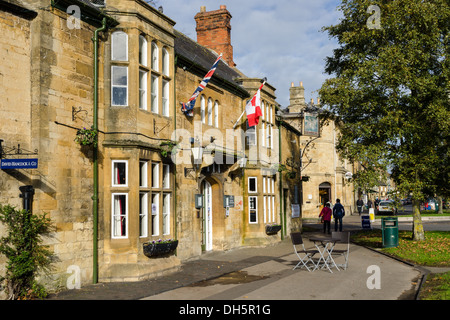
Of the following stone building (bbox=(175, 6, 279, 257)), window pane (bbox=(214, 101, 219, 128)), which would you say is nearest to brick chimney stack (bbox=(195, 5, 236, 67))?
stone building (bbox=(175, 6, 279, 257))

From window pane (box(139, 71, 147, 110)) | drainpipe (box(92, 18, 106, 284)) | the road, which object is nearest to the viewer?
the road

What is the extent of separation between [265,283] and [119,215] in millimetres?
4002

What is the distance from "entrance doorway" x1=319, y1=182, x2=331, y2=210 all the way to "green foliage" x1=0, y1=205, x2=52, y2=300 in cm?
4082

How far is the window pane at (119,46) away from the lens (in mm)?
12289

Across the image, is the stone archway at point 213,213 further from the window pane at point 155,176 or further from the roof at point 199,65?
the window pane at point 155,176

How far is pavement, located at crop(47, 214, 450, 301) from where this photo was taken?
978cm

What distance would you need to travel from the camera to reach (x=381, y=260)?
50.6 feet

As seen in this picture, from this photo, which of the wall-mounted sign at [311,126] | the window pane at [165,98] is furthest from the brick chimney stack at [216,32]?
the window pane at [165,98]

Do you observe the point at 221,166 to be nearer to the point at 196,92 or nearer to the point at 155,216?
the point at 196,92

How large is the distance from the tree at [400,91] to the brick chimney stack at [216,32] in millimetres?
7037

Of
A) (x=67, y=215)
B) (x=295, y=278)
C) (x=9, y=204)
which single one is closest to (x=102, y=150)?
(x=67, y=215)

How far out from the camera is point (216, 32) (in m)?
24.9

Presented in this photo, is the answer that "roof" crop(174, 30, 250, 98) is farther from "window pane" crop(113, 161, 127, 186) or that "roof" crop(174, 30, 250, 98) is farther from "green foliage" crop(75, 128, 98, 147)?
"green foliage" crop(75, 128, 98, 147)
